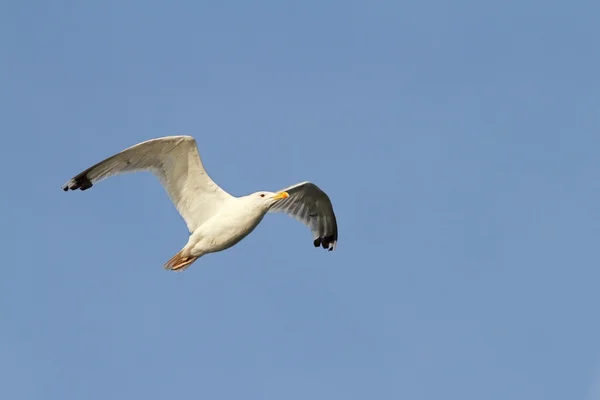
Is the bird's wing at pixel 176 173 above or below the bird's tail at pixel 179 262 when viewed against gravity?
above

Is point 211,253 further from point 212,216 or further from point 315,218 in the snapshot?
point 315,218

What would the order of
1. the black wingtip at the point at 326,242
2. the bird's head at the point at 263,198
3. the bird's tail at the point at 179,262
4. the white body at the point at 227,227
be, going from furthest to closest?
1. the black wingtip at the point at 326,242
2. the bird's tail at the point at 179,262
3. the bird's head at the point at 263,198
4. the white body at the point at 227,227

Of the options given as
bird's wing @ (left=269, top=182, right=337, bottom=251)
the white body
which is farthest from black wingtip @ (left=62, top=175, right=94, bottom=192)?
bird's wing @ (left=269, top=182, right=337, bottom=251)

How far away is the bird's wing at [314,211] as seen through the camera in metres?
26.7

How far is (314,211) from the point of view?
27.3 meters

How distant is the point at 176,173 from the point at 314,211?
403cm

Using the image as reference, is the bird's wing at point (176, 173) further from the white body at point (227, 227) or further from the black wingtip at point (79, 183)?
the white body at point (227, 227)

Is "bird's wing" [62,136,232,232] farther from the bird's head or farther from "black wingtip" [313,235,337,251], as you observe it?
"black wingtip" [313,235,337,251]

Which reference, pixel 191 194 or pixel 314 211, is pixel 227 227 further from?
pixel 314 211

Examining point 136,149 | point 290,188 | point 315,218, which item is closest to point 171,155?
point 136,149

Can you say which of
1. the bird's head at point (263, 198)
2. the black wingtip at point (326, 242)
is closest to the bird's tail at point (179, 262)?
the bird's head at point (263, 198)

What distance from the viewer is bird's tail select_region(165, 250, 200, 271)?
2442 cm

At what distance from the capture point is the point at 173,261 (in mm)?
24453

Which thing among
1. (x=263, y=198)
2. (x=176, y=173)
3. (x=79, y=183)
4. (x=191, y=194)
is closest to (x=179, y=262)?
(x=191, y=194)
